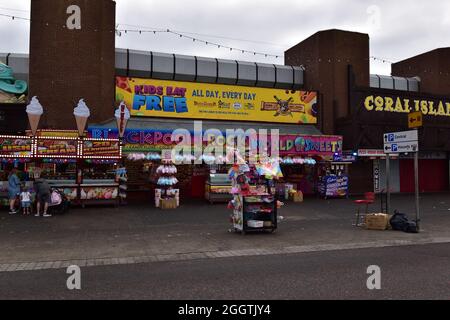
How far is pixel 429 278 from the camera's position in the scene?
19.7 feet

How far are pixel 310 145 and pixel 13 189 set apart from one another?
1316 centimetres

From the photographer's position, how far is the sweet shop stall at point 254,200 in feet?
34.3

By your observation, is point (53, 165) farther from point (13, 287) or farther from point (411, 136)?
point (411, 136)

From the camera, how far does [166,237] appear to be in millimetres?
10055

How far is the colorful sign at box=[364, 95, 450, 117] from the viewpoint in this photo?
22.0m

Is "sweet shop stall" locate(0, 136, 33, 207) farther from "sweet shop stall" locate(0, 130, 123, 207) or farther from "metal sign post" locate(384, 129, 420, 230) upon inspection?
"metal sign post" locate(384, 129, 420, 230)

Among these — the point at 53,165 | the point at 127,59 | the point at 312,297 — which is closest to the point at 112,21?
the point at 127,59

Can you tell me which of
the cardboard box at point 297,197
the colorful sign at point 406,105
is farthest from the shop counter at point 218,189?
the colorful sign at point 406,105

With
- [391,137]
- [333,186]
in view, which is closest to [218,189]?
[333,186]

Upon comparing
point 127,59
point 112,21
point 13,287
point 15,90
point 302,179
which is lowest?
point 13,287

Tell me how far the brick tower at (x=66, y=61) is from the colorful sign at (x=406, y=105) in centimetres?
1415

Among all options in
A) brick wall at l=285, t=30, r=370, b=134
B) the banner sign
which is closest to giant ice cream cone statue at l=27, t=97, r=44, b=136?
the banner sign

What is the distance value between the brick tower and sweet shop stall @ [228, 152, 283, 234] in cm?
1020
